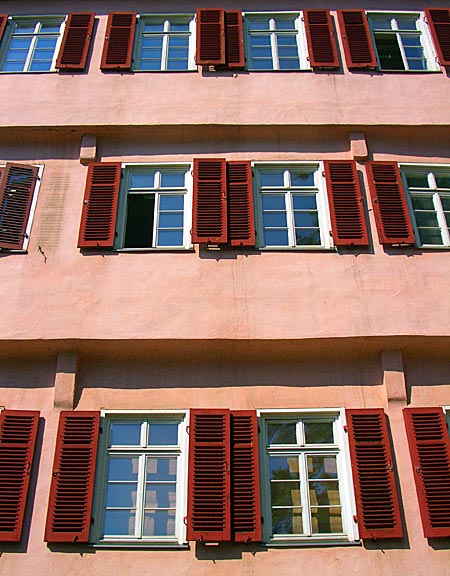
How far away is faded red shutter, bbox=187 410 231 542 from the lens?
7746 millimetres

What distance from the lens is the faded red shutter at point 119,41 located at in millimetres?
11711

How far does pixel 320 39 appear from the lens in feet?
39.6

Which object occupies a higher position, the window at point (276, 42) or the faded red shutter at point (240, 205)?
the window at point (276, 42)

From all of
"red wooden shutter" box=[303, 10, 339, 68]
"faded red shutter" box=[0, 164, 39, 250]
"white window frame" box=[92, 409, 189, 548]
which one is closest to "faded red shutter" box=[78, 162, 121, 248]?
"faded red shutter" box=[0, 164, 39, 250]

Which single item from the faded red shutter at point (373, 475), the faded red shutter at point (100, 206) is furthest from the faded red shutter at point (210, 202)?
the faded red shutter at point (373, 475)

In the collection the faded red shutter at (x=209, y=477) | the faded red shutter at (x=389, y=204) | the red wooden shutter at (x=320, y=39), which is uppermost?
the red wooden shutter at (x=320, y=39)

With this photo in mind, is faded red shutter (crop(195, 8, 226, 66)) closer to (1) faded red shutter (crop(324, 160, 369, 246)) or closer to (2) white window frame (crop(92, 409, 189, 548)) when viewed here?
(1) faded red shutter (crop(324, 160, 369, 246))

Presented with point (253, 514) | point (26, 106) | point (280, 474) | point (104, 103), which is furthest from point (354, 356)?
point (26, 106)

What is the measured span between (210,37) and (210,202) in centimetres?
350

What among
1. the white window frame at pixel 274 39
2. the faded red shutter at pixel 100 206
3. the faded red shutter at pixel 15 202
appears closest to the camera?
the faded red shutter at pixel 100 206

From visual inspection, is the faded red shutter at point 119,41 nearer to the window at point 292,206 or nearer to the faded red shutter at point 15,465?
the window at point 292,206

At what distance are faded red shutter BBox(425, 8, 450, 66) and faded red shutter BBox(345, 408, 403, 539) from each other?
6312mm

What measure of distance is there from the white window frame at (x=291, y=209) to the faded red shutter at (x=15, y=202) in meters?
3.12

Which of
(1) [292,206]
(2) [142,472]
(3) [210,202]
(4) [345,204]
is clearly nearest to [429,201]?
(4) [345,204]
